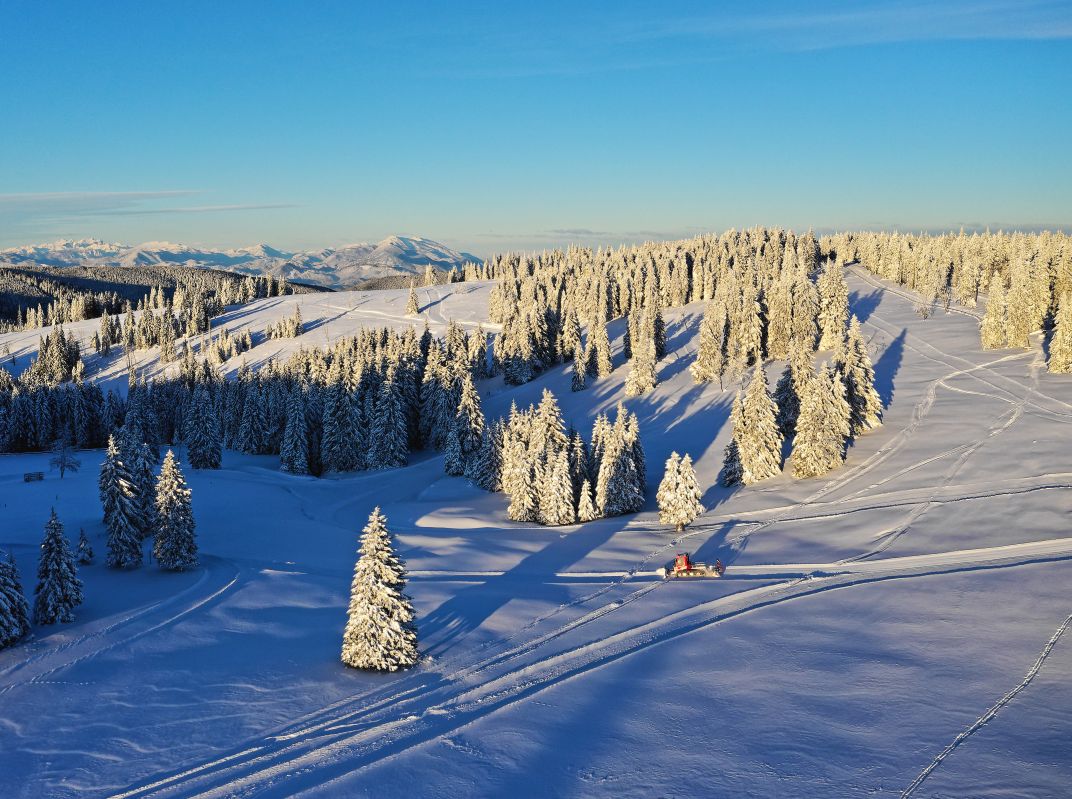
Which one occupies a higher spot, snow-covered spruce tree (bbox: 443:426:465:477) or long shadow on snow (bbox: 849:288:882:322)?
long shadow on snow (bbox: 849:288:882:322)

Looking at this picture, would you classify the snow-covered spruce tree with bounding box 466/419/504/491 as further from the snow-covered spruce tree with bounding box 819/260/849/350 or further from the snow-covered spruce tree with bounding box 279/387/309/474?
the snow-covered spruce tree with bounding box 819/260/849/350

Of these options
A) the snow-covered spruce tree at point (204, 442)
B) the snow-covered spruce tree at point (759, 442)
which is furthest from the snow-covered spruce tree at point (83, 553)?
the snow-covered spruce tree at point (759, 442)

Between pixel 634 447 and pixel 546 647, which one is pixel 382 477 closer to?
pixel 634 447

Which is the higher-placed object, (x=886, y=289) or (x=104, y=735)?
(x=886, y=289)

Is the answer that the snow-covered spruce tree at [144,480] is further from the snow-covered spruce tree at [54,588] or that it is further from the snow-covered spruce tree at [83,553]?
the snow-covered spruce tree at [54,588]

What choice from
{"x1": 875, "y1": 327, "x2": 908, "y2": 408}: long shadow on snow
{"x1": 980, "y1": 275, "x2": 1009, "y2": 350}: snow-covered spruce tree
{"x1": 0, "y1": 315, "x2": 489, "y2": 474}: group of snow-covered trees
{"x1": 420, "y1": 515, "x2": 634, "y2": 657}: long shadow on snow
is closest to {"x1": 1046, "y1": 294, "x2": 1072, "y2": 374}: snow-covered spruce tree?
{"x1": 875, "y1": 327, "x2": 908, "y2": 408}: long shadow on snow

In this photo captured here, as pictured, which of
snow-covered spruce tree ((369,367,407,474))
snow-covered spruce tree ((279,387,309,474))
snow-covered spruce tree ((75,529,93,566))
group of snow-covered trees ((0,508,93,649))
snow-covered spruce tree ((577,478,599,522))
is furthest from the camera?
snow-covered spruce tree ((369,367,407,474))

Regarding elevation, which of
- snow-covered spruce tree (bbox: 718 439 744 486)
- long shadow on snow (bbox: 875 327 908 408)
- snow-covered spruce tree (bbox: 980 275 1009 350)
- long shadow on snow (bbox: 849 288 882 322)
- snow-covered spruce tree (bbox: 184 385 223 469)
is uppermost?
long shadow on snow (bbox: 849 288 882 322)

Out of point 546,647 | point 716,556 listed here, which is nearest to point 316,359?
point 716,556
